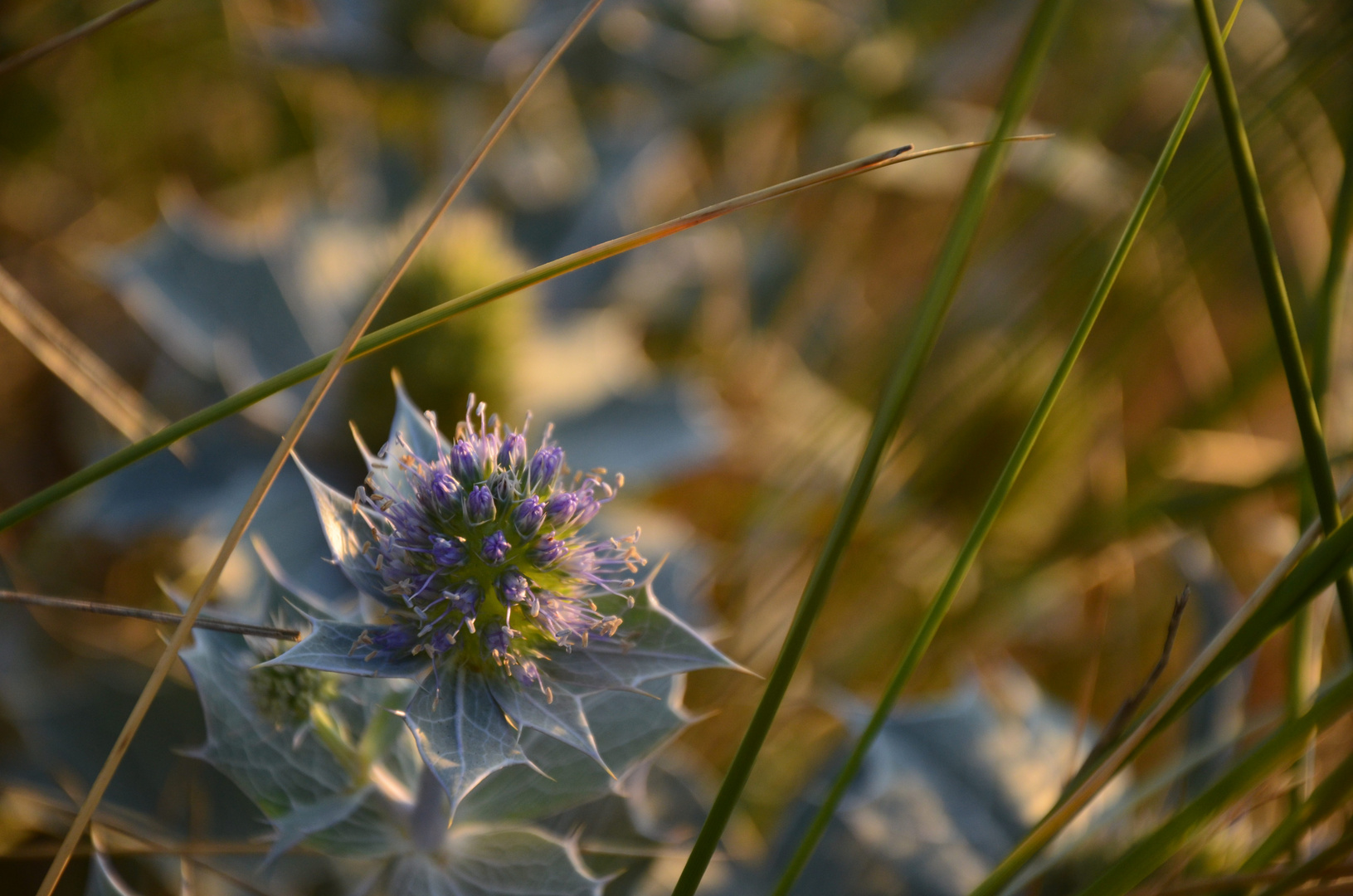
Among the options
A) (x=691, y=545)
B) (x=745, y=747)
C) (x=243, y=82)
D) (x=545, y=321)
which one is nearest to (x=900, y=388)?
(x=745, y=747)

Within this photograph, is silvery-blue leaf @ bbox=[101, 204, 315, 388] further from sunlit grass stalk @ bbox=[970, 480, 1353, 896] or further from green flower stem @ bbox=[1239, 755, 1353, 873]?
green flower stem @ bbox=[1239, 755, 1353, 873]

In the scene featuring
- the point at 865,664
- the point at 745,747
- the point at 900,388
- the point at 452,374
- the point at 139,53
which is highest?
the point at 139,53

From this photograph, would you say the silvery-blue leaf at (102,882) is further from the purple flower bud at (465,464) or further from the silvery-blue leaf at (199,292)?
the silvery-blue leaf at (199,292)

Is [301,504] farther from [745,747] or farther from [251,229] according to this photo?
[745,747]

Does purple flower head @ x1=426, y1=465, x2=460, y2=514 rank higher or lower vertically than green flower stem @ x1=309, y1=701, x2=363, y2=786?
higher

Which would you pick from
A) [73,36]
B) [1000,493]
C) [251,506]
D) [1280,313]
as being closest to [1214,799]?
[1000,493]

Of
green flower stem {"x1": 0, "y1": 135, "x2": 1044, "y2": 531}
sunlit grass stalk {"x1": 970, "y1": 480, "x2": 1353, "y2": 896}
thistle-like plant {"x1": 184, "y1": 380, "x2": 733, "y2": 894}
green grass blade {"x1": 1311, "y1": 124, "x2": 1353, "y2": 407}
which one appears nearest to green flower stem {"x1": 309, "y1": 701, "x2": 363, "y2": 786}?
thistle-like plant {"x1": 184, "y1": 380, "x2": 733, "y2": 894}
